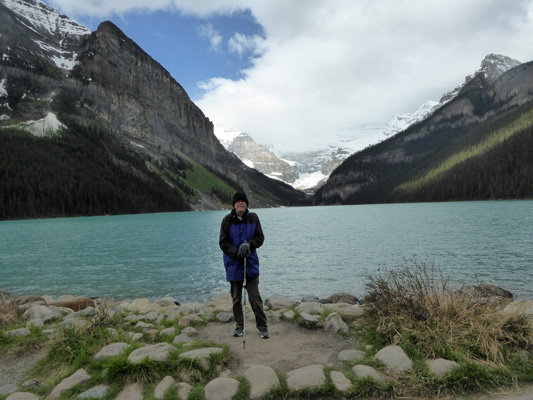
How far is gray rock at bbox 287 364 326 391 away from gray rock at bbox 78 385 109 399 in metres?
3.31

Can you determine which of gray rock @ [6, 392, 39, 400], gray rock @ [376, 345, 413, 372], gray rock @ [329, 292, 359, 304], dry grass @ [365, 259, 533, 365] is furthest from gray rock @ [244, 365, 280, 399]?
gray rock @ [329, 292, 359, 304]

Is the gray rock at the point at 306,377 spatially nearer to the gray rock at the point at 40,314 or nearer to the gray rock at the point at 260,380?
the gray rock at the point at 260,380

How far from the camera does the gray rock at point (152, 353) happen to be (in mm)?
6285

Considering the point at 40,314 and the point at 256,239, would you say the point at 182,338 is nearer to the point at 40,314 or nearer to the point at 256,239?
the point at 256,239

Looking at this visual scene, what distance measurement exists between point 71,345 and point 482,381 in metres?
8.48

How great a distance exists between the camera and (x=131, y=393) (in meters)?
5.62

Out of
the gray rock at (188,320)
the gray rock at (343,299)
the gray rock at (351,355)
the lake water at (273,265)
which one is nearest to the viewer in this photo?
the gray rock at (351,355)

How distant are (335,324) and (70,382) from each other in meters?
6.37

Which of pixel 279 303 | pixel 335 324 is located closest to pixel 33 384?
pixel 335 324

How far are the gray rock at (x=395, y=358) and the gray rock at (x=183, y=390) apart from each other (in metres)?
3.79

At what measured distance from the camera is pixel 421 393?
214 inches

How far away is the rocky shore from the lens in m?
5.66

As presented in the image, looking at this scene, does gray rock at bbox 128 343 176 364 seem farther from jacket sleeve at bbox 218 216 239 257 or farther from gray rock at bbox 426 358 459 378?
gray rock at bbox 426 358 459 378

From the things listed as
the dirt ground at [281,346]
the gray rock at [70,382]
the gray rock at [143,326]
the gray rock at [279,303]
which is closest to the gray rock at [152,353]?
the gray rock at [70,382]
